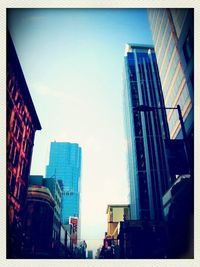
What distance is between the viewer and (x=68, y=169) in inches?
6457

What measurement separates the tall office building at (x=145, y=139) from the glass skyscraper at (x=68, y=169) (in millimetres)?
83007

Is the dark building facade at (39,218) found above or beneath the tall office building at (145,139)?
beneath

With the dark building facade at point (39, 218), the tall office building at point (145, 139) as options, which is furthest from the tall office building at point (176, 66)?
the tall office building at point (145, 139)

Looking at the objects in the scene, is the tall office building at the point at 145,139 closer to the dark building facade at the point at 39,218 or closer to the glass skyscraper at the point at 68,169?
the dark building facade at the point at 39,218

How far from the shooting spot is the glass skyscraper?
153m

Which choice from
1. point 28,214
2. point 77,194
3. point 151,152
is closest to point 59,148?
point 77,194

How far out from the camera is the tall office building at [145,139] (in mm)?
Result: 68000

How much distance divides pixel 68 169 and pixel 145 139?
97465 mm

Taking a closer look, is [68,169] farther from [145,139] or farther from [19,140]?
[19,140]

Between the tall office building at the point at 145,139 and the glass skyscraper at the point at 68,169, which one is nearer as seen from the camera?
the tall office building at the point at 145,139

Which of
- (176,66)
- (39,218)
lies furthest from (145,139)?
(176,66)

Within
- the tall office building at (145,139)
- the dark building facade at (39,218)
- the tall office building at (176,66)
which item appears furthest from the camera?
the tall office building at (145,139)

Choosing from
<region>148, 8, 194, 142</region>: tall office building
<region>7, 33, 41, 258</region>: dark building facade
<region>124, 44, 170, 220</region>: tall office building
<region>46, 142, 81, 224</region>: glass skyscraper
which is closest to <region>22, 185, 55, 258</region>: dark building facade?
<region>7, 33, 41, 258</region>: dark building facade
